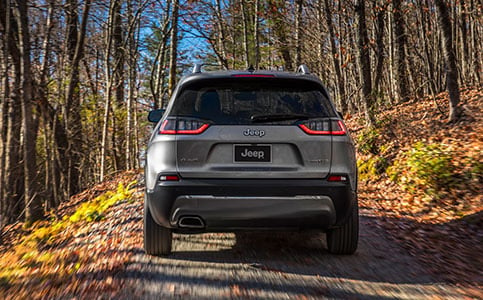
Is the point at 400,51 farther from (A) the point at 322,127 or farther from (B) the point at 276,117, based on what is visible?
(B) the point at 276,117

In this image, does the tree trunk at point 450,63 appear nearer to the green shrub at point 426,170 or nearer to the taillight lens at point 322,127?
the green shrub at point 426,170

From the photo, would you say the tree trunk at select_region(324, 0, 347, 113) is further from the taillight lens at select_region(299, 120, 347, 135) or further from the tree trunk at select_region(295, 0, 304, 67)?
the taillight lens at select_region(299, 120, 347, 135)

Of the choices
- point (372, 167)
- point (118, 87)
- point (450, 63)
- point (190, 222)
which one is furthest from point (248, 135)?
point (118, 87)

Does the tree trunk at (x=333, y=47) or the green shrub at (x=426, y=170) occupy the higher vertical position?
the tree trunk at (x=333, y=47)

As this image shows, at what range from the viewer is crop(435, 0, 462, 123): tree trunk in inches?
375

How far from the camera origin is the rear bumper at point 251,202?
3633mm

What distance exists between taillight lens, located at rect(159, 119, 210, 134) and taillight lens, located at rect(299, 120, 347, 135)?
88 cm

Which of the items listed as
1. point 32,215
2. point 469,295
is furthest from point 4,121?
point 469,295

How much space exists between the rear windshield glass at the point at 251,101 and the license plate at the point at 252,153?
22cm

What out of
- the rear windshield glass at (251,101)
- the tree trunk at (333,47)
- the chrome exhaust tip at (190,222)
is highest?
the tree trunk at (333,47)

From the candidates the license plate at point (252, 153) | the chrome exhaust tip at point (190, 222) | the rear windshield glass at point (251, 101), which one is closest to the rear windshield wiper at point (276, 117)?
the rear windshield glass at point (251, 101)

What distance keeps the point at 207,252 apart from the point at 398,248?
7.41ft

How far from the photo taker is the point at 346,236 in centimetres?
425

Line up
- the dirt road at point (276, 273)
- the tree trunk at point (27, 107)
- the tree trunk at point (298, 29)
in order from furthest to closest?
the tree trunk at point (298, 29) → the tree trunk at point (27, 107) → the dirt road at point (276, 273)
